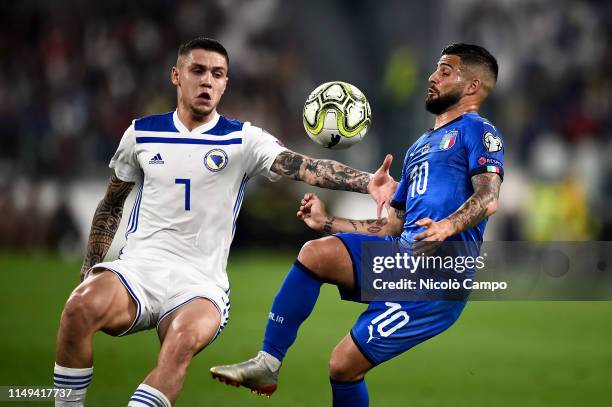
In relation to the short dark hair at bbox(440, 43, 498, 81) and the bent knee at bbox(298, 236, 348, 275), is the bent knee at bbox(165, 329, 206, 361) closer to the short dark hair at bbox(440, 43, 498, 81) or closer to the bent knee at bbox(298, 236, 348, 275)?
the bent knee at bbox(298, 236, 348, 275)

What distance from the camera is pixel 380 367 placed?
368 inches

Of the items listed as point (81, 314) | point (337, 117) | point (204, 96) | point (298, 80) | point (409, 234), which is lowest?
point (81, 314)

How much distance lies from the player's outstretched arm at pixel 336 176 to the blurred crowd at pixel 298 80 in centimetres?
1116

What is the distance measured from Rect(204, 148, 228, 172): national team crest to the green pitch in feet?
6.60

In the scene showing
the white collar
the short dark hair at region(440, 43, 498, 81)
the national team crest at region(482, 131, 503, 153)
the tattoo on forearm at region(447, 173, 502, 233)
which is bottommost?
the tattoo on forearm at region(447, 173, 502, 233)

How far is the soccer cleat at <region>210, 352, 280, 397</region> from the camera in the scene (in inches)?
213

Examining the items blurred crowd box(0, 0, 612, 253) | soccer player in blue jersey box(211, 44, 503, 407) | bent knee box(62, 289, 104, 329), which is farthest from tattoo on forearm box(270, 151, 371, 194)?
blurred crowd box(0, 0, 612, 253)

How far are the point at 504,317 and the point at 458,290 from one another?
749 centimetres

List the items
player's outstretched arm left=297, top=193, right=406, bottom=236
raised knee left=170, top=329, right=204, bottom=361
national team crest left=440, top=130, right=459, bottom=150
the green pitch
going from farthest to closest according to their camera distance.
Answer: the green pitch → player's outstretched arm left=297, top=193, right=406, bottom=236 → national team crest left=440, top=130, right=459, bottom=150 → raised knee left=170, top=329, right=204, bottom=361

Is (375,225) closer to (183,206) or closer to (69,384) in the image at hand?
(183,206)

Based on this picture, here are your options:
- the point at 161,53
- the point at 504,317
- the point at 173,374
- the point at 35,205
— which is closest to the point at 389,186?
the point at 173,374

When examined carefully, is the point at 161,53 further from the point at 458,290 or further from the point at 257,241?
the point at 458,290

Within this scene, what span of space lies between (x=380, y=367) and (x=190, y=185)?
167 inches

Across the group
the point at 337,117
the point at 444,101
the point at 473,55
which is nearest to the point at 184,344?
the point at 337,117
